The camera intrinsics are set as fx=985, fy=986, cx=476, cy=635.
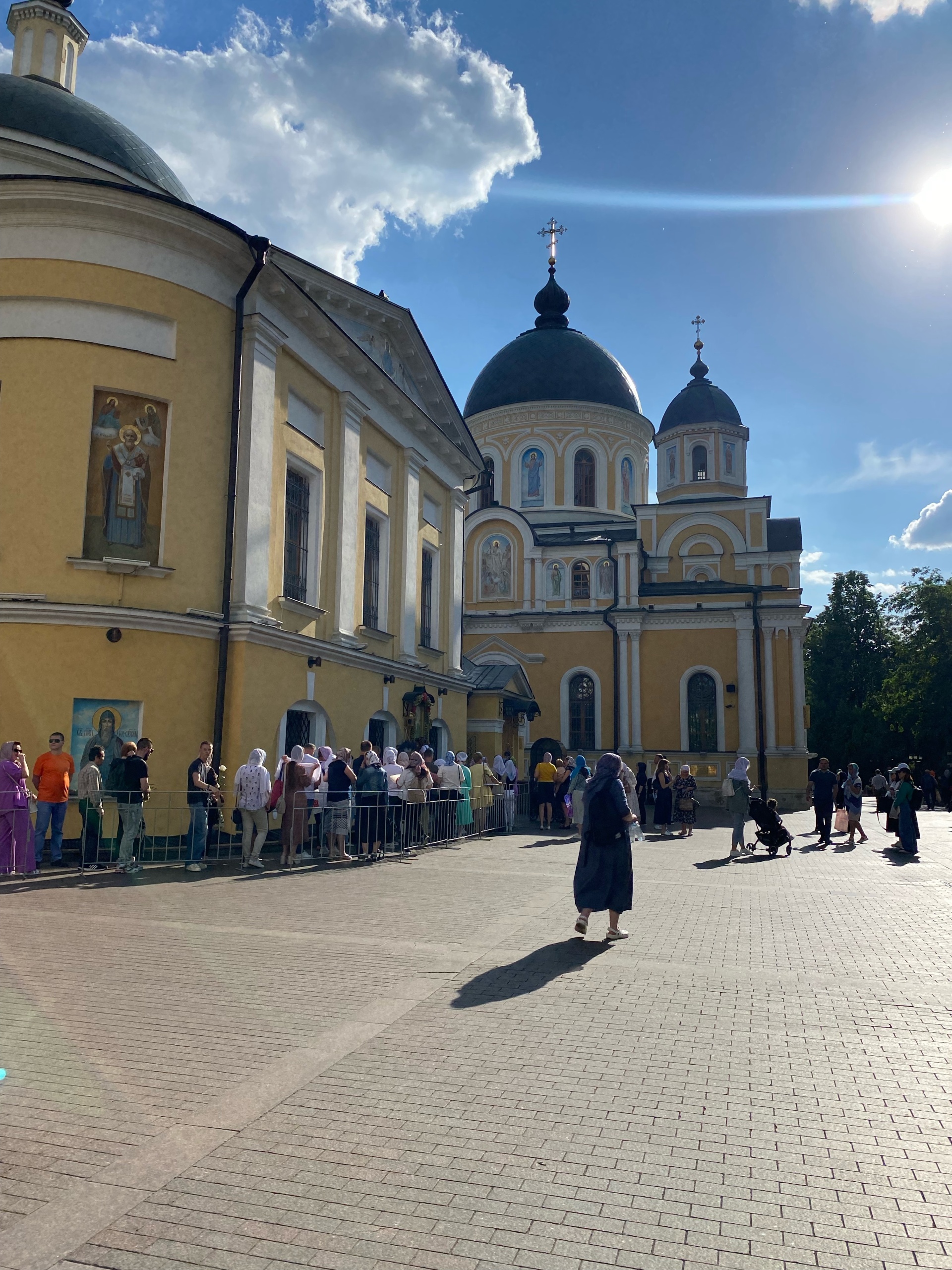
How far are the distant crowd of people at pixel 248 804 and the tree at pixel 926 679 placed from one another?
1298 inches

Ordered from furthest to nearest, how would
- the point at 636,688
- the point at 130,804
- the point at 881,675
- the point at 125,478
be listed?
the point at 881,675 → the point at 636,688 → the point at 125,478 → the point at 130,804

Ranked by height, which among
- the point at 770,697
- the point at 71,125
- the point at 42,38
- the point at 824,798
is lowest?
the point at 824,798

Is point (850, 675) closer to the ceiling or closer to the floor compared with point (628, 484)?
closer to the floor

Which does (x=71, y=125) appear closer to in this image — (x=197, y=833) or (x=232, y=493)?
(x=232, y=493)

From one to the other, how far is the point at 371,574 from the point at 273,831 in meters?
8.08

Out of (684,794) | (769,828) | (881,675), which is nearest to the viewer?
(769,828)

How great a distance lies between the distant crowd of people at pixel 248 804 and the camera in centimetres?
1236

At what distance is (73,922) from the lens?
29.6 ft

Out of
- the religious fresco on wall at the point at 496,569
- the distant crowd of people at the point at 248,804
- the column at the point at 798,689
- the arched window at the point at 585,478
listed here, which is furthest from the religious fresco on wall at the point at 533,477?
the distant crowd of people at the point at 248,804

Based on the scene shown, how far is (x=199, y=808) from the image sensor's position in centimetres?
1343

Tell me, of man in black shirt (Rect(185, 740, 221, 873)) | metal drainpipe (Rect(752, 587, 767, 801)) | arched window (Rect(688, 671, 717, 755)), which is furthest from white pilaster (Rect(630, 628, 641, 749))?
man in black shirt (Rect(185, 740, 221, 873))

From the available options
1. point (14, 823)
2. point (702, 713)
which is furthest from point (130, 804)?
point (702, 713)

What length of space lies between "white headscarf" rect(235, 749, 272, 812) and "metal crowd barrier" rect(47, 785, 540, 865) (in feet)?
1.69

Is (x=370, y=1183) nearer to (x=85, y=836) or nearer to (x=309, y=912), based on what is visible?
(x=309, y=912)
